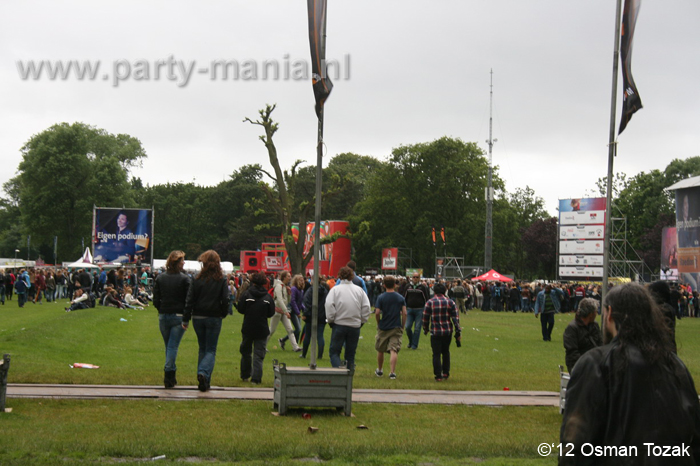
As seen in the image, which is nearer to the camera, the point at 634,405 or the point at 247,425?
the point at 634,405

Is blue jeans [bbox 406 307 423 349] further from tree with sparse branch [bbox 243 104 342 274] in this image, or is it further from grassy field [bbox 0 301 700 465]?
tree with sparse branch [bbox 243 104 342 274]

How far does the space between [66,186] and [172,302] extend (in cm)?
6808

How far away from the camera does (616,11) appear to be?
13.2 meters

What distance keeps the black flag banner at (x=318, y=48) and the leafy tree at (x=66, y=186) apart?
221ft

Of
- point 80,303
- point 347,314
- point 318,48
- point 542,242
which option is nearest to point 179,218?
point 542,242

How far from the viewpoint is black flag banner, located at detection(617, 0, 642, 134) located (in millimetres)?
12289

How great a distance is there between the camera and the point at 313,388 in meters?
9.29

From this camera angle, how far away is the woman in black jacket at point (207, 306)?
1048cm

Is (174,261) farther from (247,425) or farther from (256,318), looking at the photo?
(247,425)

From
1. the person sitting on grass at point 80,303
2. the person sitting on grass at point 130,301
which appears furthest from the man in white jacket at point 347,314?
the person sitting on grass at point 130,301

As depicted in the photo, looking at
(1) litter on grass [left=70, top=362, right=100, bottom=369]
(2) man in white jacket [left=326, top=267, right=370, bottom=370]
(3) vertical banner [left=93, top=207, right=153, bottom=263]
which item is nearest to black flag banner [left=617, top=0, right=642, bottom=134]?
(2) man in white jacket [left=326, top=267, right=370, bottom=370]

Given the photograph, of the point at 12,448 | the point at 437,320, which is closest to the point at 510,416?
the point at 437,320

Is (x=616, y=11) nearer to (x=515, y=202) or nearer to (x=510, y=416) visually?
(x=510, y=416)

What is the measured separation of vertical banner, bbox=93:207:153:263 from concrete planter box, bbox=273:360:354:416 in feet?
110
